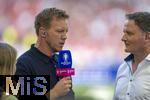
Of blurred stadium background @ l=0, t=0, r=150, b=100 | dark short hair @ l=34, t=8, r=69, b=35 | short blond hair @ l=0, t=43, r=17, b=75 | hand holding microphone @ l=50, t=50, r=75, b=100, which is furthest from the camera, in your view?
blurred stadium background @ l=0, t=0, r=150, b=100

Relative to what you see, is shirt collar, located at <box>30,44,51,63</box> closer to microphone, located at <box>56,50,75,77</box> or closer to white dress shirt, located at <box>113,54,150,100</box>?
microphone, located at <box>56,50,75,77</box>

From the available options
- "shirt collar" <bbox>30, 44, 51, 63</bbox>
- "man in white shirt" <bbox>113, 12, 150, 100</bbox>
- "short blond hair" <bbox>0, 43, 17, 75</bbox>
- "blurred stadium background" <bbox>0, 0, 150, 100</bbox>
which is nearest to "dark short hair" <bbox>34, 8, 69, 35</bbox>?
"shirt collar" <bbox>30, 44, 51, 63</bbox>

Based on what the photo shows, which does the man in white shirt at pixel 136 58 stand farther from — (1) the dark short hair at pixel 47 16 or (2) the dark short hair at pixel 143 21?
(1) the dark short hair at pixel 47 16

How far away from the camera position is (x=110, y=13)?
176 inches

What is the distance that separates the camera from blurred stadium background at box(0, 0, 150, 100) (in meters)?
4.22

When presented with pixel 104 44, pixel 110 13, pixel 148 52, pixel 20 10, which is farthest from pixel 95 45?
pixel 148 52

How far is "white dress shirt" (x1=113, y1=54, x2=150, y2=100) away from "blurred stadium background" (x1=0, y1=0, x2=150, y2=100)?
2.06 metres

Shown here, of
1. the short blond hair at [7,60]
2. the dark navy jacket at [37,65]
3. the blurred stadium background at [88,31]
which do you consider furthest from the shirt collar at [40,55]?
the blurred stadium background at [88,31]

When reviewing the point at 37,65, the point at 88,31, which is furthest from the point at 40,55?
the point at 88,31

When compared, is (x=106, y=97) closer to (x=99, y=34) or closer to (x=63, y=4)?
(x=99, y=34)

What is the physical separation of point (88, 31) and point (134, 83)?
2367 mm

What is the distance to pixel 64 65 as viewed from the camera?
1820 millimetres

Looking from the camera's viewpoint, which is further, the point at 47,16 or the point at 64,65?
the point at 47,16

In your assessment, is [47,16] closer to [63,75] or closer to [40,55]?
[40,55]
